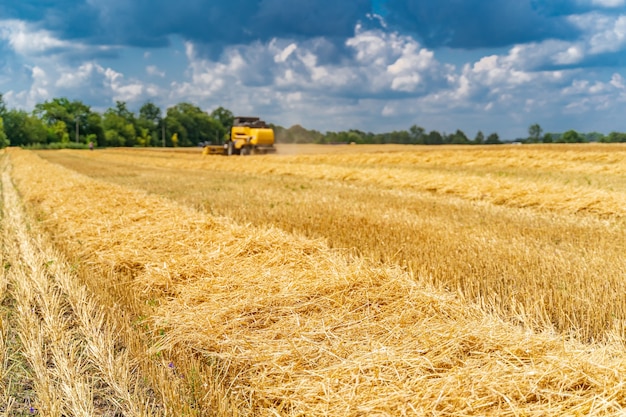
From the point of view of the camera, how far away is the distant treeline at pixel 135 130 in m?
75.8

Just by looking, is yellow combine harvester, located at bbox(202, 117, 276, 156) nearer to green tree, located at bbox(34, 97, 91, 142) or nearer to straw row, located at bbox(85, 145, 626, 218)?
straw row, located at bbox(85, 145, 626, 218)

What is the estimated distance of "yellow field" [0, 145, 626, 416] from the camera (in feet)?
8.91

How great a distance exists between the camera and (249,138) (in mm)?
33844

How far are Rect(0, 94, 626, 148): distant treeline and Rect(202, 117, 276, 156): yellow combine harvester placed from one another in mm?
32546

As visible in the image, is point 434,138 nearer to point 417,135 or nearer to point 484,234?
point 417,135

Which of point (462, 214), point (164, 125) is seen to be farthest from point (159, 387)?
point (164, 125)

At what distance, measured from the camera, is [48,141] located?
311ft

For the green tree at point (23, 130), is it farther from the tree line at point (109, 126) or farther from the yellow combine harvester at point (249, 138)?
the yellow combine harvester at point (249, 138)

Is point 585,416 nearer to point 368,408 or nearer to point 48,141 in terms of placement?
point 368,408

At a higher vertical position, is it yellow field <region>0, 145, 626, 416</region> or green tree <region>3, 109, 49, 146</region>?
green tree <region>3, 109, 49, 146</region>

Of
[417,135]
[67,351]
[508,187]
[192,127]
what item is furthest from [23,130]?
[67,351]

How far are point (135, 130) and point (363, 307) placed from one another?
369 ft

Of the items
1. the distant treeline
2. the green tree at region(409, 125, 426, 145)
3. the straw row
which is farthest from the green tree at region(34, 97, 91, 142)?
the straw row

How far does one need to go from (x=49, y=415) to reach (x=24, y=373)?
73 centimetres
